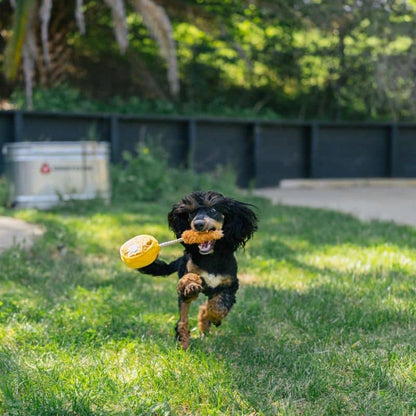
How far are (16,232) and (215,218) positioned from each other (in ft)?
13.6

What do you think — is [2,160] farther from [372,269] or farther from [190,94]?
[372,269]

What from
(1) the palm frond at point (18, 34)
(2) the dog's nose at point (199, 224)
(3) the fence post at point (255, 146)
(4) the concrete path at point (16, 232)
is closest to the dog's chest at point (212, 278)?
(2) the dog's nose at point (199, 224)

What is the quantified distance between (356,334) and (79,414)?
1.72 m

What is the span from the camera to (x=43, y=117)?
11414 millimetres

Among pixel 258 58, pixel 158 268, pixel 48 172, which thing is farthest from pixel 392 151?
pixel 158 268

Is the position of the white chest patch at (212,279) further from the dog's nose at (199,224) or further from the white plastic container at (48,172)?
the white plastic container at (48,172)

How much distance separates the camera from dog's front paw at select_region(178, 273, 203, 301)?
3003 millimetres

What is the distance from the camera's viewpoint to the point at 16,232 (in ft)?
21.7

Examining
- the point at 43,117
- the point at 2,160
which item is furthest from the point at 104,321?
the point at 43,117

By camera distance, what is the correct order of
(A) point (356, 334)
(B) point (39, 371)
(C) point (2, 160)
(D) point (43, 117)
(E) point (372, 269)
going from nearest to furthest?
1. (B) point (39, 371)
2. (A) point (356, 334)
3. (E) point (372, 269)
4. (C) point (2, 160)
5. (D) point (43, 117)

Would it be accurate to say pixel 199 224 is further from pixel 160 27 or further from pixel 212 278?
pixel 160 27

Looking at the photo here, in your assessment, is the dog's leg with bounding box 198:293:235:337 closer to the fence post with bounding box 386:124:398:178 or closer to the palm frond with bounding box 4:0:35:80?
the palm frond with bounding box 4:0:35:80

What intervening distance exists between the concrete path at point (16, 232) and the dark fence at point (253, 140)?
3.76 m

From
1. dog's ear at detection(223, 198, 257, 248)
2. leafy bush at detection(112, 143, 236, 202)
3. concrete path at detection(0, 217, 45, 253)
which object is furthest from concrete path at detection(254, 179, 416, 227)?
dog's ear at detection(223, 198, 257, 248)
